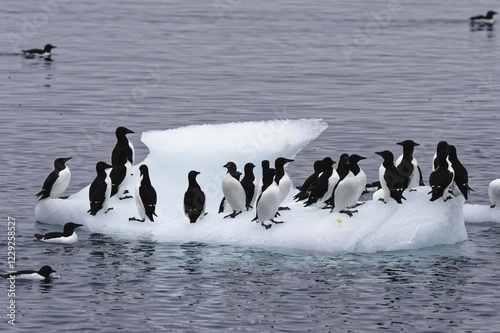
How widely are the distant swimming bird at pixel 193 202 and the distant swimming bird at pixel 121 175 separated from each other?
2.47 meters

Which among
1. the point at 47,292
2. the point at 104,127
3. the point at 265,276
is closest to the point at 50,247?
the point at 47,292

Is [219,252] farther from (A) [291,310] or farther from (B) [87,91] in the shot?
(B) [87,91]

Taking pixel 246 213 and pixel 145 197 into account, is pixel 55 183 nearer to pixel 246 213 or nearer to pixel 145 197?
pixel 145 197

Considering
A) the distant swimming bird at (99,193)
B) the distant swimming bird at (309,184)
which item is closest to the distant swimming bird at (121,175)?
the distant swimming bird at (99,193)

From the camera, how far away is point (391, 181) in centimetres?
2678

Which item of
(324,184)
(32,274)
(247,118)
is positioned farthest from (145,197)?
(247,118)

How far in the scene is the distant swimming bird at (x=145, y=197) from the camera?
91.1 ft

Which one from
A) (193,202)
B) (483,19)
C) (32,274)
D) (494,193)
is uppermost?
(483,19)

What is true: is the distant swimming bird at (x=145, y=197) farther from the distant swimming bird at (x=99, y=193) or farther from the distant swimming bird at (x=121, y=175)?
the distant swimming bird at (x=121, y=175)

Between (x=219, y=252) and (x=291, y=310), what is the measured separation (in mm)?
4033

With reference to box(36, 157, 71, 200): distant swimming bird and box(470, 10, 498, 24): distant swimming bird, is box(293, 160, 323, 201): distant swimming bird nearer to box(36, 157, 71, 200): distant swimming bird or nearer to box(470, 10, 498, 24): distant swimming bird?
box(36, 157, 71, 200): distant swimming bird

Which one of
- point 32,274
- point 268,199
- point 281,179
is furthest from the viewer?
point 281,179

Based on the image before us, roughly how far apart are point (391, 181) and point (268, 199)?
2.75m

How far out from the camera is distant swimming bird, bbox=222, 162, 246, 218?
27.2m
